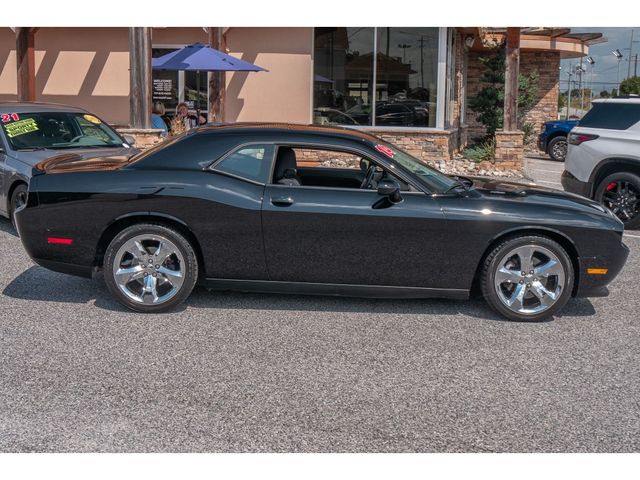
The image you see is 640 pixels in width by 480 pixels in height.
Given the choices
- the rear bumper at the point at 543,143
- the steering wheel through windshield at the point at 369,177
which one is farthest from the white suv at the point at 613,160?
the rear bumper at the point at 543,143

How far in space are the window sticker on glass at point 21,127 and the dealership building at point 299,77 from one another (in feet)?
28.6

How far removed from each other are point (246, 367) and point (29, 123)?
20.3 feet

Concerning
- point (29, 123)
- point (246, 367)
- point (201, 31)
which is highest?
point (201, 31)

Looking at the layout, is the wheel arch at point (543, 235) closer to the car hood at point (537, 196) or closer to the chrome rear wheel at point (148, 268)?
the car hood at point (537, 196)

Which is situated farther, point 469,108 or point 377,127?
point 469,108

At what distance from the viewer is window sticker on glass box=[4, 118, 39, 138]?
9.73 m

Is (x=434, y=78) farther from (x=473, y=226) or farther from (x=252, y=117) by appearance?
(x=473, y=226)

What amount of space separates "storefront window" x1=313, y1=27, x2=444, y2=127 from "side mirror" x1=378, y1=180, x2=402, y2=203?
11472 mm

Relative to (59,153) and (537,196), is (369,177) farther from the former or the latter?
(59,153)

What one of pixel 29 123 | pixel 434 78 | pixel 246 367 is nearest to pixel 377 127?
pixel 434 78

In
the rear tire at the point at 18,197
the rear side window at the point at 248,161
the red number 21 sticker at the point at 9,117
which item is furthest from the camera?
the red number 21 sticker at the point at 9,117

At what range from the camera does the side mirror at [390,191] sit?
611 cm

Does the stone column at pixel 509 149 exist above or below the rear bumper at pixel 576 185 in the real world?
above

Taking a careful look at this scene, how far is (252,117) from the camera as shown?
1883 centimetres
